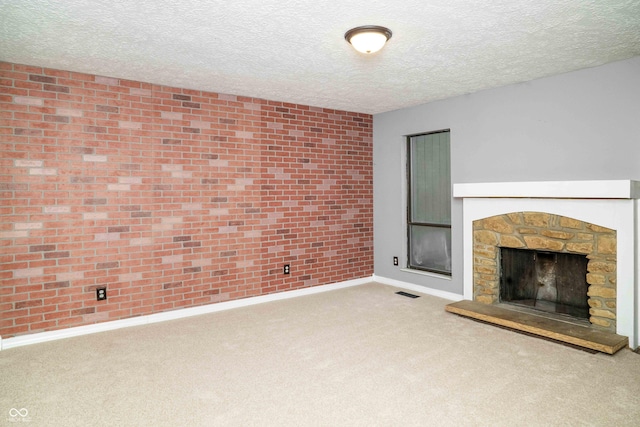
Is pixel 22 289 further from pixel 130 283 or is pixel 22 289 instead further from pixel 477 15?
pixel 477 15

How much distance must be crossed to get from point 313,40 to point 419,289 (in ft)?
11.2

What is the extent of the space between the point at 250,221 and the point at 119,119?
1.70m

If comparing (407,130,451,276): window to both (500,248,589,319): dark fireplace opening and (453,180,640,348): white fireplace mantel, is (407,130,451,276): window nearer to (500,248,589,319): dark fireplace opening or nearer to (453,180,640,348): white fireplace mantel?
(500,248,589,319): dark fireplace opening

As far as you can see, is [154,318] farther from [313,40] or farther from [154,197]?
[313,40]

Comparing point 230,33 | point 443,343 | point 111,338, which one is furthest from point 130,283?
point 443,343

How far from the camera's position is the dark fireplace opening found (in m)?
3.64

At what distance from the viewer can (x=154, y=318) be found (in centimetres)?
391

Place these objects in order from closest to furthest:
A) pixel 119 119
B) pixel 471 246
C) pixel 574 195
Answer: pixel 574 195
pixel 119 119
pixel 471 246

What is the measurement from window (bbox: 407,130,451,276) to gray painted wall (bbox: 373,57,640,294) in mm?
141

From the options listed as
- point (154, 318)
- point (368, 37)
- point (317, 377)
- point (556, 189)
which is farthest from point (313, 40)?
point (154, 318)

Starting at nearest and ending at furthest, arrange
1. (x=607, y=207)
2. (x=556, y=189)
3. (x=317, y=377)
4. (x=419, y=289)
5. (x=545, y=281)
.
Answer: (x=317, y=377) < (x=607, y=207) < (x=556, y=189) < (x=545, y=281) < (x=419, y=289)

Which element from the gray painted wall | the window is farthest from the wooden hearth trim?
the window

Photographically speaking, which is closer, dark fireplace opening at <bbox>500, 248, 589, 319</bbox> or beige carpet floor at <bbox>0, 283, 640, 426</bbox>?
beige carpet floor at <bbox>0, 283, 640, 426</bbox>

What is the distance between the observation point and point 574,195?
3.43 metres
